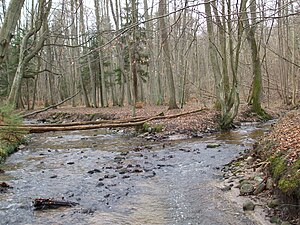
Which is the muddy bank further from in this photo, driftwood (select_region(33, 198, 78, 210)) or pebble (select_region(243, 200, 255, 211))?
driftwood (select_region(33, 198, 78, 210))

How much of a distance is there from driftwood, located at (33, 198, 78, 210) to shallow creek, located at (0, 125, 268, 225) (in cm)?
14

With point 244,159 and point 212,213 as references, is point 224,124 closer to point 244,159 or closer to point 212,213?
point 244,159

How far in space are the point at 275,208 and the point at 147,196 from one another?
2513 mm

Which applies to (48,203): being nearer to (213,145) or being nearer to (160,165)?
(160,165)

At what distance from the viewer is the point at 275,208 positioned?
18.2ft

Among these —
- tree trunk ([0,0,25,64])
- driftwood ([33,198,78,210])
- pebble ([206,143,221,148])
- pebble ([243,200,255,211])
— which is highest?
tree trunk ([0,0,25,64])

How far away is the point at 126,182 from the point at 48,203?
7.00 ft

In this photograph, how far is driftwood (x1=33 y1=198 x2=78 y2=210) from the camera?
632 cm

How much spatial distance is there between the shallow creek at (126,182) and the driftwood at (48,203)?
0.14m

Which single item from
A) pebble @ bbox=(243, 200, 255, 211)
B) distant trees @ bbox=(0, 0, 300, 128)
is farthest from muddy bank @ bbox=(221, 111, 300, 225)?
distant trees @ bbox=(0, 0, 300, 128)

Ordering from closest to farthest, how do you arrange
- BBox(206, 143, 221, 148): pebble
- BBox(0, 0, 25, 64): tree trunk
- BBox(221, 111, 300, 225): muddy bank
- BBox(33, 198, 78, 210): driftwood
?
BBox(0, 0, 25, 64): tree trunk → BBox(221, 111, 300, 225): muddy bank → BBox(33, 198, 78, 210): driftwood → BBox(206, 143, 221, 148): pebble

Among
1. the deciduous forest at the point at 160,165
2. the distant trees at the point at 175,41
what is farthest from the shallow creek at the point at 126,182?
the distant trees at the point at 175,41

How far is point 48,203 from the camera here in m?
6.40

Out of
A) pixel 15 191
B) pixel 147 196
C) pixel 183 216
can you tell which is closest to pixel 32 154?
pixel 15 191
